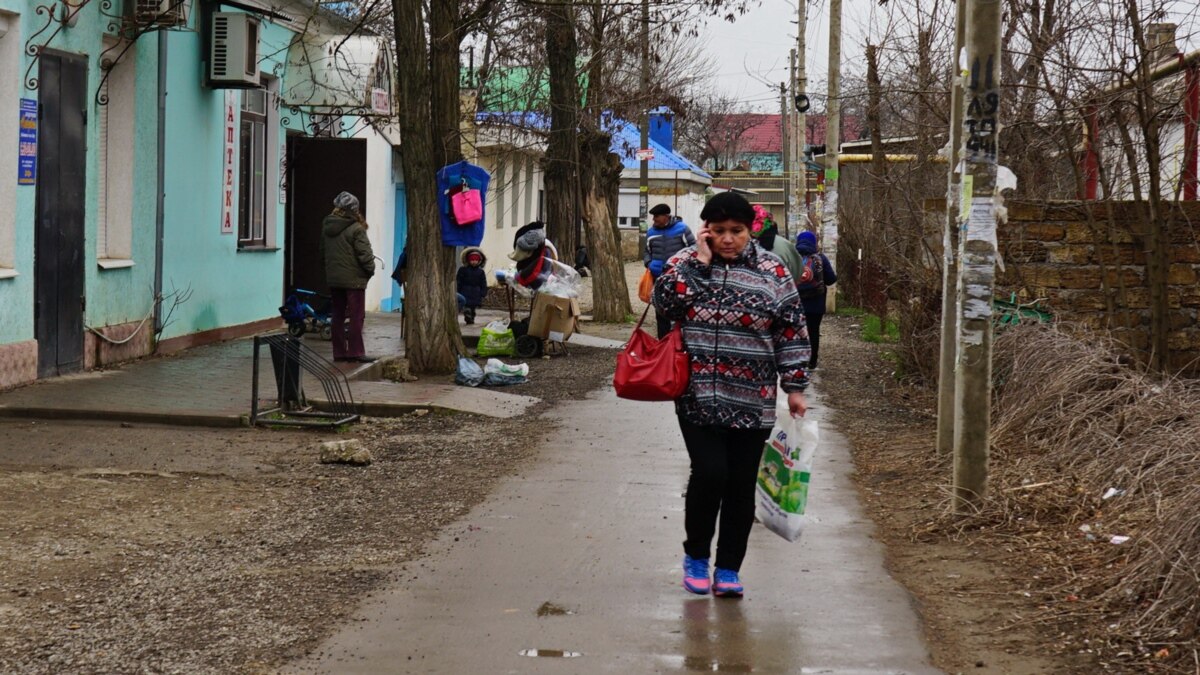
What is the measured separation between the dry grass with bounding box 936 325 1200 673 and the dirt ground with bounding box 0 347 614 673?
113 inches

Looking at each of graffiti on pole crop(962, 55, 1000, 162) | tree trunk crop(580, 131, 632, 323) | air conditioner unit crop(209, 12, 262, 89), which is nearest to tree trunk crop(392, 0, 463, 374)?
air conditioner unit crop(209, 12, 262, 89)

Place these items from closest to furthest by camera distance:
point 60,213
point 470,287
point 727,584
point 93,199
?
point 727,584 → point 60,213 → point 93,199 → point 470,287

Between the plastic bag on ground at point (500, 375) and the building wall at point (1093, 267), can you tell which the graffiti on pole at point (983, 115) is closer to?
the building wall at point (1093, 267)

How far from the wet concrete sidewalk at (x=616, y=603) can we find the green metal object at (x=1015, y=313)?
2563 mm

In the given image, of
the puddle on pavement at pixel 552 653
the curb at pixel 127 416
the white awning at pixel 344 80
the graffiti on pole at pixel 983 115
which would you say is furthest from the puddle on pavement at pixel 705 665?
the white awning at pixel 344 80

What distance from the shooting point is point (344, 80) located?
19.3 m

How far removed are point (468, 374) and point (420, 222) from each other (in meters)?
1.58

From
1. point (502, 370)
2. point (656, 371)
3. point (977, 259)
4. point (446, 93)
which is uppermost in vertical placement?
Answer: point (446, 93)

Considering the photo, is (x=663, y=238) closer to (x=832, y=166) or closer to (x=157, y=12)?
(x=157, y=12)

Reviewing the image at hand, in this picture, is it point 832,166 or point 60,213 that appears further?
point 832,166

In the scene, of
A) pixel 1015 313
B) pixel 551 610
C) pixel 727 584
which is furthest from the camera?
pixel 1015 313

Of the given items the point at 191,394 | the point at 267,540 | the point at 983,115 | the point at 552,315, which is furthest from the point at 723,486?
the point at 552,315

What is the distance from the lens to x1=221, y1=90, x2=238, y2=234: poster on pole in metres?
17.0

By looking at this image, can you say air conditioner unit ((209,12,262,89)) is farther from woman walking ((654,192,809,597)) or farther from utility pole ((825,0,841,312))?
utility pole ((825,0,841,312))
